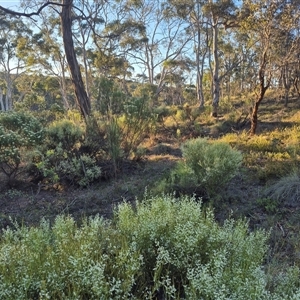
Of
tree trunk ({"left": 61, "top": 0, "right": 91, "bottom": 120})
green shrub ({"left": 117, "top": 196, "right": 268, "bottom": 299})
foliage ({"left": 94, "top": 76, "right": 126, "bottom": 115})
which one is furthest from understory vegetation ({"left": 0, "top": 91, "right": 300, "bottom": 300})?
tree trunk ({"left": 61, "top": 0, "right": 91, "bottom": 120})

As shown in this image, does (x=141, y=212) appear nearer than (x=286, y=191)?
Yes

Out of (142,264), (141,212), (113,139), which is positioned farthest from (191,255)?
(113,139)

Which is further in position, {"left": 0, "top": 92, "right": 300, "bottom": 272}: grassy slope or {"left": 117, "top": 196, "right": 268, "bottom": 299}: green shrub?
{"left": 0, "top": 92, "right": 300, "bottom": 272}: grassy slope

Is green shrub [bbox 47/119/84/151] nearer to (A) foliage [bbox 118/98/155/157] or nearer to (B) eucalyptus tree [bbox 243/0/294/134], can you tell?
(A) foliage [bbox 118/98/155/157]

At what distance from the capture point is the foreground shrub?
1.83 metres

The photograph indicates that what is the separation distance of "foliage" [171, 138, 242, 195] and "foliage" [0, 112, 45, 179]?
111 inches

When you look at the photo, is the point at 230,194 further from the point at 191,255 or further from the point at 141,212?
the point at 191,255

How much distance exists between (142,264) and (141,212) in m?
0.59

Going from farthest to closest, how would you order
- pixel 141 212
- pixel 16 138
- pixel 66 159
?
pixel 66 159 < pixel 16 138 < pixel 141 212

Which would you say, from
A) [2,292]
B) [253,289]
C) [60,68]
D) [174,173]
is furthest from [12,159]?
[60,68]

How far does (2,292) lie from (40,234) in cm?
63

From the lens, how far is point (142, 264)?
218 cm

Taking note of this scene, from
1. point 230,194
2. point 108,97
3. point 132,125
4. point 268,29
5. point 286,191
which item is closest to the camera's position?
point 286,191

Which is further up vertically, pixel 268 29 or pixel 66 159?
pixel 268 29
